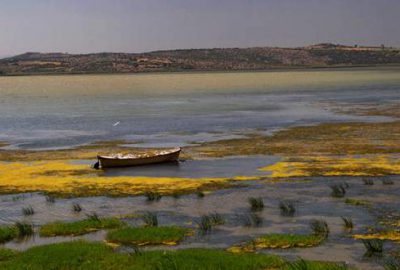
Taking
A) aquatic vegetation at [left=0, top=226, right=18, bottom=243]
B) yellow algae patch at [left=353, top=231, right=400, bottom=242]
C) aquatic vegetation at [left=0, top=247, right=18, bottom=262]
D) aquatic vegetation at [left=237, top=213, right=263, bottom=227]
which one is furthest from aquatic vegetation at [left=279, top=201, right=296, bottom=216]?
aquatic vegetation at [left=0, top=247, right=18, bottom=262]

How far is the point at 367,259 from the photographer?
1817 centimetres

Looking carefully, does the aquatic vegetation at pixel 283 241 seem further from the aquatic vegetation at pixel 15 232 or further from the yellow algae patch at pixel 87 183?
the yellow algae patch at pixel 87 183

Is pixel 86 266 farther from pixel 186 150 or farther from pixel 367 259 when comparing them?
pixel 186 150

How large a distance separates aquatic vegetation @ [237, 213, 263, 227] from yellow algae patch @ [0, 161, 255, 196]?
560 centimetres

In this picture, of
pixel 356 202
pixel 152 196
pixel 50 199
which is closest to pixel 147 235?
pixel 152 196

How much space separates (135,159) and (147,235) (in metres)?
16.1

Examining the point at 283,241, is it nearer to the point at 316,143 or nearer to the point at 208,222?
the point at 208,222

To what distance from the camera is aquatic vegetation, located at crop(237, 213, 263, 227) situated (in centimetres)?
2256

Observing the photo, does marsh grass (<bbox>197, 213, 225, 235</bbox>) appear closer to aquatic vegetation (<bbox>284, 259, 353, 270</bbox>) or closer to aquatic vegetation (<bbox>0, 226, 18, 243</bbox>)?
aquatic vegetation (<bbox>284, 259, 353, 270</bbox>)

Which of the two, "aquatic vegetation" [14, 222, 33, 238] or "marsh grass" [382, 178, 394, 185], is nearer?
"aquatic vegetation" [14, 222, 33, 238]

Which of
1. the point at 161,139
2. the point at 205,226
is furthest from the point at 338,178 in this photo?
A: the point at 161,139

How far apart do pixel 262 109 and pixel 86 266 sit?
6250 cm

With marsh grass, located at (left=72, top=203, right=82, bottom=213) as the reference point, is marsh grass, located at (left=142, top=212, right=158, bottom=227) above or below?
above

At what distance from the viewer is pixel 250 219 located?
76.3ft
